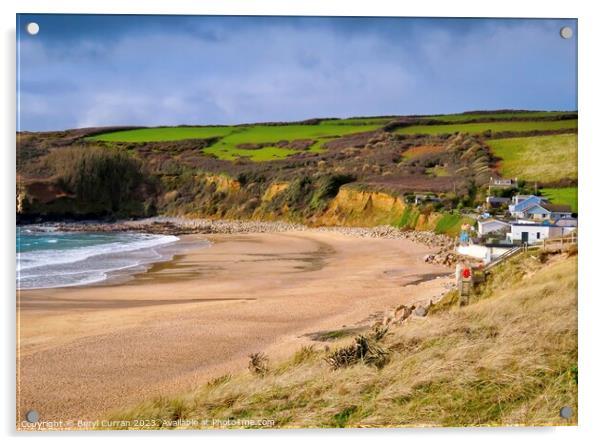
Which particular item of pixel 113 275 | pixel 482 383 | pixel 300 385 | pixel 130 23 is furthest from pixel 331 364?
pixel 113 275

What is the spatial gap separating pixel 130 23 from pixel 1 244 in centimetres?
207

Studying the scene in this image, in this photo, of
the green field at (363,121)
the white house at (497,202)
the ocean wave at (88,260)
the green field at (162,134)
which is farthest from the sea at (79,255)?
the white house at (497,202)

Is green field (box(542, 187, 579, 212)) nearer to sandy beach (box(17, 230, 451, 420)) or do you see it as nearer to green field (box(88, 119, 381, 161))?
sandy beach (box(17, 230, 451, 420))

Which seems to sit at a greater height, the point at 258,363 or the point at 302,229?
the point at 302,229

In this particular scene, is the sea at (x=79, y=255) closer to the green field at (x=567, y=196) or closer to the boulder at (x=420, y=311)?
the boulder at (x=420, y=311)

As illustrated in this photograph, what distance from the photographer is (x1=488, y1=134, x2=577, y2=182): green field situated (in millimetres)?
5102

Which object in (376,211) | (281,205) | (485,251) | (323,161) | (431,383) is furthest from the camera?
(281,205)

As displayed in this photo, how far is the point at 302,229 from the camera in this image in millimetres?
6332

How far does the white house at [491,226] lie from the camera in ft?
17.5

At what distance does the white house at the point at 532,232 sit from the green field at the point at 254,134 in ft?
5.08

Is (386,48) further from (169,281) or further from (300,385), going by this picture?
(169,281)

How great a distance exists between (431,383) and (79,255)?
570 centimetres

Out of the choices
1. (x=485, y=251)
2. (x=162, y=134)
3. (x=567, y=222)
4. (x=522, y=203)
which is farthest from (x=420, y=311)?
(x=162, y=134)

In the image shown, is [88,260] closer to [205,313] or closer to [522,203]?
[205,313]
